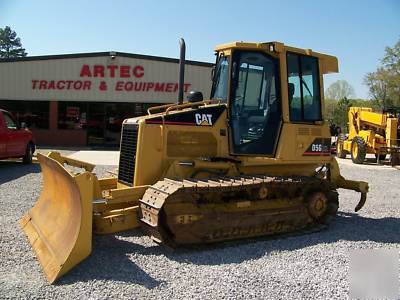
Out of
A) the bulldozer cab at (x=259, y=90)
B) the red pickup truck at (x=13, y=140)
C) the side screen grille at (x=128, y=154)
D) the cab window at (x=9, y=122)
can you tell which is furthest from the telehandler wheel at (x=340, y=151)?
the side screen grille at (x=128, y=154)

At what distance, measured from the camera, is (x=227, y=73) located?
22.6ft

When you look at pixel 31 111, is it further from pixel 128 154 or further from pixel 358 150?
pixel 128 154

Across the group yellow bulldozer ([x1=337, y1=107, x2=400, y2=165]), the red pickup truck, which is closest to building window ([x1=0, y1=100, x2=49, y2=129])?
the red pickup truck

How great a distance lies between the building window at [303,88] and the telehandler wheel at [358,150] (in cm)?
1290

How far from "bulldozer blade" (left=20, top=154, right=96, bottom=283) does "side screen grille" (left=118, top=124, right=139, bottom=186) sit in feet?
3.34

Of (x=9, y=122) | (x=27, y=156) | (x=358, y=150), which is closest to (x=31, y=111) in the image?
(x=27, y=156)

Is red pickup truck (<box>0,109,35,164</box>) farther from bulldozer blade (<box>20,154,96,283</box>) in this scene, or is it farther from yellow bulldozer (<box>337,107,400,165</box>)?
yellow bulldozer (<box>337,107,400,165</box>)

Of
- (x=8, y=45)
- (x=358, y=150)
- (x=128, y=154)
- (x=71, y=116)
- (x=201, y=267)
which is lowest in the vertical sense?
(x=201, y=267)

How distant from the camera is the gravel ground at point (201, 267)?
14.9 feet

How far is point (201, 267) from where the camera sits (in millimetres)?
5250

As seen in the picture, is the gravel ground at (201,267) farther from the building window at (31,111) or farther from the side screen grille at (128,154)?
the building window at (31,111)

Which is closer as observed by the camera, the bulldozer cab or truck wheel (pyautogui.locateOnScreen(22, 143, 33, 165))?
the bulldozer cab

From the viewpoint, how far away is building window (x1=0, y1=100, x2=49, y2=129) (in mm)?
25517

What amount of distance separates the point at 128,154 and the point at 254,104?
2.12 m
